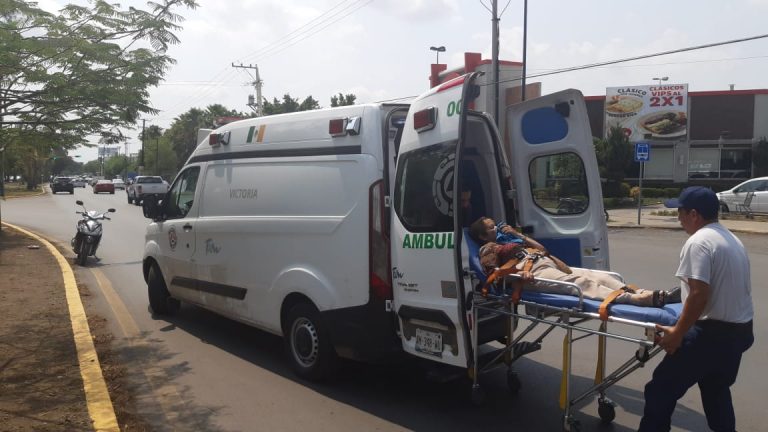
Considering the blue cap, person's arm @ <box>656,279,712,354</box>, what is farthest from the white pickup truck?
person's arm @ <box>656,279,712,354</box>

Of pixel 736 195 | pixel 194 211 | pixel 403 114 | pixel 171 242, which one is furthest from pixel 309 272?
pixel 736 195

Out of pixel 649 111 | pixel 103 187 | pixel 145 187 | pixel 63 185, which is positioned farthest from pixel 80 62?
pixel 63 185

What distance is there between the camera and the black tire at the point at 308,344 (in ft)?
17.5

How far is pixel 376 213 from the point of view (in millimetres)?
4930

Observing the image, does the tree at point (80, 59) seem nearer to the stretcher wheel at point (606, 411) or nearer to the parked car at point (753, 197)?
the stretcher wheel at point (606, 411)

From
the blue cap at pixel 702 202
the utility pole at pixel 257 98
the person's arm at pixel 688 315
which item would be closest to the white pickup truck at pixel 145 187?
the utility pole at pixel 257 98

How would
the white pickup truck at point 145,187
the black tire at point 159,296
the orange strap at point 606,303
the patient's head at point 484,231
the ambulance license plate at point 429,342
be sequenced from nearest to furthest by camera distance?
the orange strap at point 606,303 → the ambulance license plate at point 429,342 → the patient's head at point 484,231 → the black tire at point 159,296 → the white pickup truck at point 145,187

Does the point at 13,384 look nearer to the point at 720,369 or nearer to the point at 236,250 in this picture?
the point at 236,250

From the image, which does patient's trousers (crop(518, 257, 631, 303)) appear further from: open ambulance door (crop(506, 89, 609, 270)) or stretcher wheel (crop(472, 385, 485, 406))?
open ambulance door (crop(506, 89, 609, 270))

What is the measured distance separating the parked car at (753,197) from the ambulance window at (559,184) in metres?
21.1

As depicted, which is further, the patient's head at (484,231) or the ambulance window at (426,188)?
the patient's head at (484,231)

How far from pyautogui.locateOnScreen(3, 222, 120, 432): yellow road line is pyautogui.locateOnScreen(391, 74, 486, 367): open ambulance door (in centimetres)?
222

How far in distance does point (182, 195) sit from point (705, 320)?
5.75m

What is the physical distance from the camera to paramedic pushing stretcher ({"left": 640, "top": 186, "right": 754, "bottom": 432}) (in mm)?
3500
